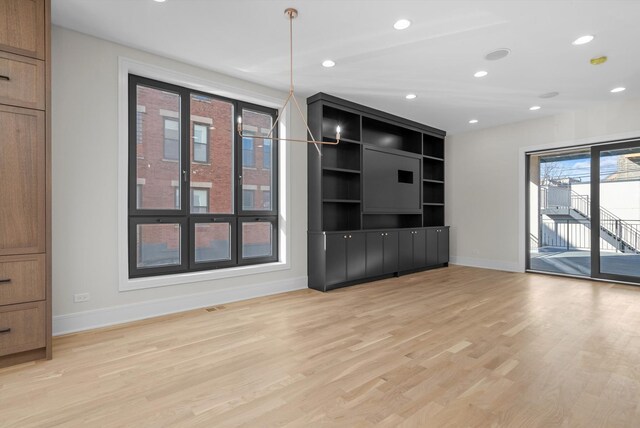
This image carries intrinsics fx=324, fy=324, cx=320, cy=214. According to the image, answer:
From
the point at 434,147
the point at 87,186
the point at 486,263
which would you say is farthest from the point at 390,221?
the point at 87,186

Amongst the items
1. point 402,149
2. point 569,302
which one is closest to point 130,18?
point 402,149

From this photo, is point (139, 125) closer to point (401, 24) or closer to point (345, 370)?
point (401, 24)

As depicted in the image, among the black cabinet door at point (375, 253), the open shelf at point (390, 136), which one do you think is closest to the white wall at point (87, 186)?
the black cabinet door at point (375, 253)

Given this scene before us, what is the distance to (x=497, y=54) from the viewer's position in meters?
3.43

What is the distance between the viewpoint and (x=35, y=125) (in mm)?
2406

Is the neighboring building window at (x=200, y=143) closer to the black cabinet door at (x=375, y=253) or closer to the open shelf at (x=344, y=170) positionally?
the open shelf at (x=344, y=170)

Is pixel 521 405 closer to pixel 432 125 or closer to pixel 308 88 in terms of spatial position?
pixel 308 88

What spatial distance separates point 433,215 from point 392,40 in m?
4.55

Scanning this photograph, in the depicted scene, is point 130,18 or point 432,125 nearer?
point 130,18

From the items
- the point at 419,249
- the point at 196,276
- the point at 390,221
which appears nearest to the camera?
the point at 196,276

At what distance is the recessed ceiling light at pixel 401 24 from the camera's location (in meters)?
2.84

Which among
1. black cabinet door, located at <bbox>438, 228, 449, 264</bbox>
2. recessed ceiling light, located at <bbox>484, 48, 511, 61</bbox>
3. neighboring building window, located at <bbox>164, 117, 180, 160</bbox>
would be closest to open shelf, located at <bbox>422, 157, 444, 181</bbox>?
black cabinet door, located at <bbox>438, 228, 449, 264</bbox>

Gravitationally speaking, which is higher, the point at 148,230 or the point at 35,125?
the point at 35,125

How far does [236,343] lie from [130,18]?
2.98 meters
